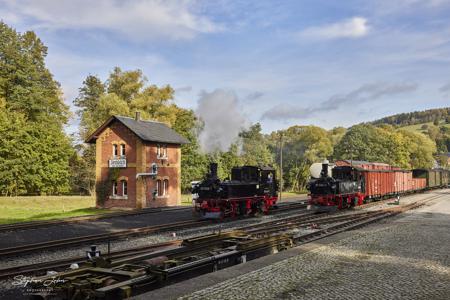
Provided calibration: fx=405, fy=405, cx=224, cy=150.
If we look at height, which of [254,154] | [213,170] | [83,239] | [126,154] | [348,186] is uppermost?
[254,154]

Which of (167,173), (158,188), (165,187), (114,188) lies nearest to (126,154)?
(114,188)

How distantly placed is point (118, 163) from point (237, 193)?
13797mm

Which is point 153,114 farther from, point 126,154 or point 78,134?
point 126,154

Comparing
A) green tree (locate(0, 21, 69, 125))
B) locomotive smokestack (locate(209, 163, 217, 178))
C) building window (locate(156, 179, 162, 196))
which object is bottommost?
building window (locate(156, 179, 162, 196))

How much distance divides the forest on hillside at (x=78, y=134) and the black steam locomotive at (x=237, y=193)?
10746 mm

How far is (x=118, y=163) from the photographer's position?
3319 centimetres

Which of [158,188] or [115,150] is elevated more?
[115,150]

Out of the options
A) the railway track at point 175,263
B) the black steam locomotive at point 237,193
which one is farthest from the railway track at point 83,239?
the railway track at point 175,263

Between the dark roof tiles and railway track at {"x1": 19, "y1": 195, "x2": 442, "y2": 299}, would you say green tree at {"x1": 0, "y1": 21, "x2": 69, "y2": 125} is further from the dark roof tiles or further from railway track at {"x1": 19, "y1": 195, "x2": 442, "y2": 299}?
railway track at {"x1": 19, "y1": 195, "x2": 442, "y2": 299}

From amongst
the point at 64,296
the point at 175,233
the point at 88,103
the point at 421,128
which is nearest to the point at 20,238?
the point at 175,233

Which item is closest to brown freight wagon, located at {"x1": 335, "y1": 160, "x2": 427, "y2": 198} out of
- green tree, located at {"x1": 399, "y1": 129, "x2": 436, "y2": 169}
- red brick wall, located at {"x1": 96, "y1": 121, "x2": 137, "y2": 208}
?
red brick wall, located at {"x1": 96, "y1": 121, "x2": 137, "y2": 208}

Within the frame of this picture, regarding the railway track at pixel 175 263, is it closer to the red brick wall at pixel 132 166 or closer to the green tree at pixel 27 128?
the red brick wall at pixel 132 166

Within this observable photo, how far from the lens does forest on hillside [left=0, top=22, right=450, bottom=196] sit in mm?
45438

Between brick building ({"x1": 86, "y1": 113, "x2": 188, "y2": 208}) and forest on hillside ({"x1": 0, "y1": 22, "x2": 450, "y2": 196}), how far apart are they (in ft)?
15.8
